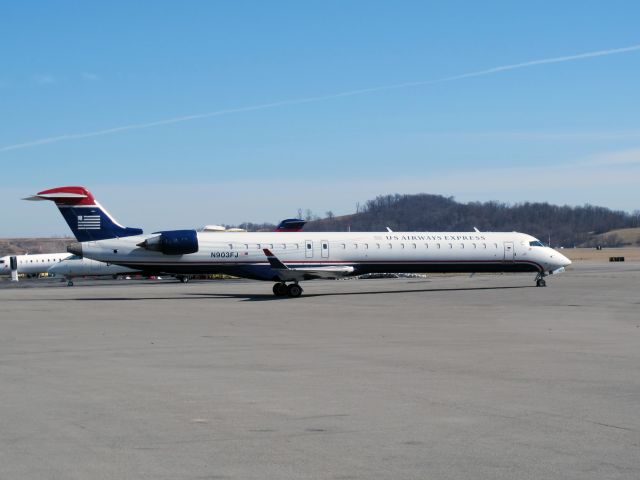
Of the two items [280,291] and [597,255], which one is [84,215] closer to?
[280,291]

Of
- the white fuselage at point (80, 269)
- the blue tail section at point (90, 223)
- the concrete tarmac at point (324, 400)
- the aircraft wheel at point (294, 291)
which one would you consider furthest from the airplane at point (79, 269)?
the concrete tarmac at point (324, 400)

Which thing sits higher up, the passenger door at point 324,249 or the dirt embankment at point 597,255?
the passenger door at point 324,249

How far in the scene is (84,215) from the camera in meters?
33.4

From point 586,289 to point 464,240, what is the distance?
5.82 metres

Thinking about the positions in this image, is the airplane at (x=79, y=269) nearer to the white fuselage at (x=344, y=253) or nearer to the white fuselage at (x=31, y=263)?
the white fuselage at (x=31, y=263)

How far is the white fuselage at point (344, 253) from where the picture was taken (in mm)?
33594

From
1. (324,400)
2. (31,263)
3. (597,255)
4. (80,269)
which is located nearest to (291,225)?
(80,269)

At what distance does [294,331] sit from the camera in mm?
19203

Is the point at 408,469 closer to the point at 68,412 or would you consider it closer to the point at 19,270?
the point at 68,412

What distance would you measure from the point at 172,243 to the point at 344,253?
7448 mm

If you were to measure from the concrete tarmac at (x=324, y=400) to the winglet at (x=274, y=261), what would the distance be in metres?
11.4

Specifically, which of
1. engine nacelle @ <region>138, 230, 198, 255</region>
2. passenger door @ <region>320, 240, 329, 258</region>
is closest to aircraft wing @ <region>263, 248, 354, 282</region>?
passenger door @ <region>320, 240, 329, 258</region>

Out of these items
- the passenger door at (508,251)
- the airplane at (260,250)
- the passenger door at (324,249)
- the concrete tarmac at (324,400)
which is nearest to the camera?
the concrete tarmac at (324,400)

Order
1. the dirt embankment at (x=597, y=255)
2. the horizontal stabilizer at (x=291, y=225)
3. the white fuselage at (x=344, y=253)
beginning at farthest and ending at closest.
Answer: the dirt embankment at (x=597, y=255) → the horizontal stabilizer at (x=291, y=225) → the white fuselage at (x=344, y=253)
